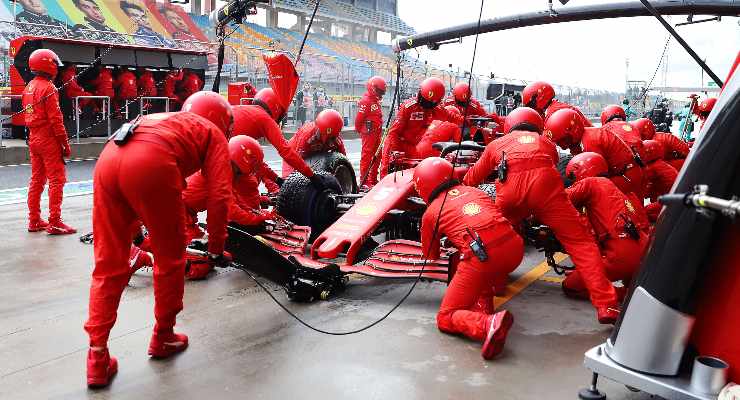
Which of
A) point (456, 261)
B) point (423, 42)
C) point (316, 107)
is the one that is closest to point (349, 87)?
point (316, 107)

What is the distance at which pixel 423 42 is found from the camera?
9305mm

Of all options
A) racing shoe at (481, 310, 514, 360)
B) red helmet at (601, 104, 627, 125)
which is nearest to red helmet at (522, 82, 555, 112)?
red helmet at (601, 104, 627, 125)

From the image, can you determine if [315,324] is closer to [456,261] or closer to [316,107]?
[456,261]

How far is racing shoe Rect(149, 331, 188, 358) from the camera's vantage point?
12.1 feet

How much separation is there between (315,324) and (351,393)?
1.08 m

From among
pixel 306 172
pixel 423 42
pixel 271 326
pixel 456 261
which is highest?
pixel 423 42

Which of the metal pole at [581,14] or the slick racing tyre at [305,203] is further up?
the metal pole at [581,14]

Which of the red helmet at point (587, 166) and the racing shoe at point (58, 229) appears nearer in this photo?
the red helmet at point (587, 166)

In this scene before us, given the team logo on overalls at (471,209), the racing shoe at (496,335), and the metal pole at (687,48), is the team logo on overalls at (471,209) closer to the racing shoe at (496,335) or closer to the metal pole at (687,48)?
the racing shoe at (496,335)

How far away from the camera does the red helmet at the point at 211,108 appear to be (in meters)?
4.02

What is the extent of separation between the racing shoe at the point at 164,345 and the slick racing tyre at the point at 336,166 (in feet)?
11.7

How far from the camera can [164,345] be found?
371 cm

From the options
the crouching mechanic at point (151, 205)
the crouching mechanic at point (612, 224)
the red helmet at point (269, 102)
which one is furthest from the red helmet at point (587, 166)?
the red helmet at point (269, 102)

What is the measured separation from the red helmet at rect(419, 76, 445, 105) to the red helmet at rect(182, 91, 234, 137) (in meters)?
4.73
